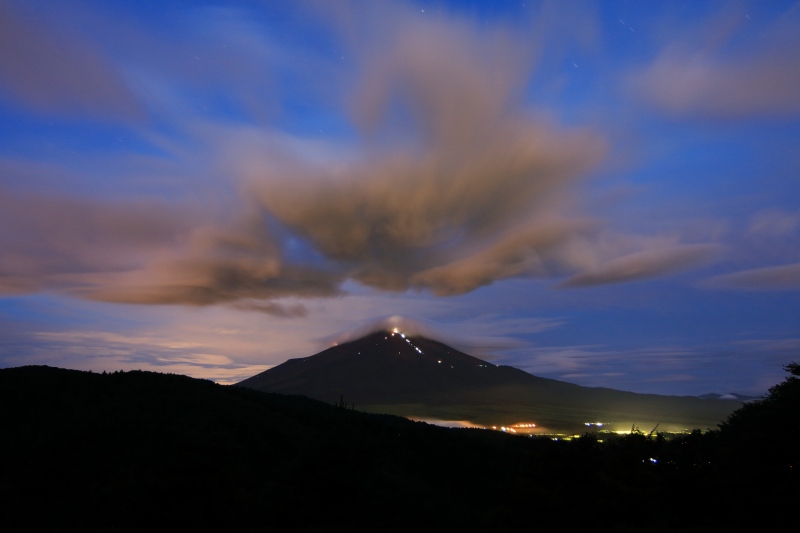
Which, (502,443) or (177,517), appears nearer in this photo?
(177,517)

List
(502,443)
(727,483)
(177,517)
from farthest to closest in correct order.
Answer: (502,443), (727,483), (177,517)

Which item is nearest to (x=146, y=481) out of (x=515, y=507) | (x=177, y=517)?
(x=177, y=517)

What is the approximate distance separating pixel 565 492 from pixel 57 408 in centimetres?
6626

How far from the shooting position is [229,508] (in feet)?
90.1

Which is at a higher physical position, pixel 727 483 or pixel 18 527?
pixel 727 483

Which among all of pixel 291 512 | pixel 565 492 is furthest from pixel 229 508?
pixel 565 492

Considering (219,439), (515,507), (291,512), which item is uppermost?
(219,439)

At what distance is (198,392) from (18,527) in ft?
159

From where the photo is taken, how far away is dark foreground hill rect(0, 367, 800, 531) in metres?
26.8

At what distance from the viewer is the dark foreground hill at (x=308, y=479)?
2683 centimetres

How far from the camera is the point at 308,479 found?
34.9 metres

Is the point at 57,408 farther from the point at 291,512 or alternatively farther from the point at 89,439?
the point at 291,512

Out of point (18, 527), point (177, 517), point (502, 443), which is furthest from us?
point (502, 443)

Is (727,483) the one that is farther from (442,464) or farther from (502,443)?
(502,443)
